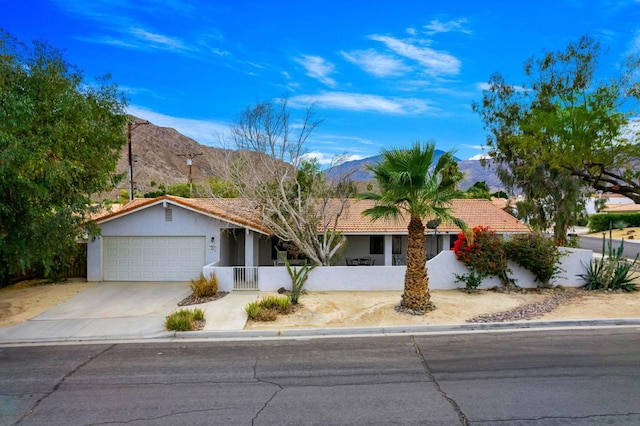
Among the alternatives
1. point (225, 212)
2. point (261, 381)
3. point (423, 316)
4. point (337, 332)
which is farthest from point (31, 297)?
point (423, 316)

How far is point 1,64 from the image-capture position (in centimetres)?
1389

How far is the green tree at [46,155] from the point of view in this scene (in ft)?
38.6

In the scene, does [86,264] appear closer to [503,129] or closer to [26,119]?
[26,119]

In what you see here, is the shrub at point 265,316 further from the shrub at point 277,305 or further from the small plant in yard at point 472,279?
the small plant in yard at point 472,279

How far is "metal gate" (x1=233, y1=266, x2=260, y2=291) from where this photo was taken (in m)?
17.3

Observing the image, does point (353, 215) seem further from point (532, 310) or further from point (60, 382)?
point (60, 382)

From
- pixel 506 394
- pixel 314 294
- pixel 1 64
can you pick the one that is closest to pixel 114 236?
pixel 1 64

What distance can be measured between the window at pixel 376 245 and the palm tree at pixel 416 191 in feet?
37.4

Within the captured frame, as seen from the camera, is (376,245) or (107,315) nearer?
(107,315)

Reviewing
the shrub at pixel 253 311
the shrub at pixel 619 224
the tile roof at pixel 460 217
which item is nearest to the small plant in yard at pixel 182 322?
the shrub at pixel 253 311

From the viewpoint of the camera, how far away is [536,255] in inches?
669

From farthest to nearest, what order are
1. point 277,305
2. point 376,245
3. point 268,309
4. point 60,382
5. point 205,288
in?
1. point 376,245
2. point 205,288
3. point 277,305
4. point 268,309
5. point 60,382

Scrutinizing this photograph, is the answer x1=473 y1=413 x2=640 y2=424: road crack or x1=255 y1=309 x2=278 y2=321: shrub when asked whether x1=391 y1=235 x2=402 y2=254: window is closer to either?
x1=255 y1=309 x2=278 y2=321: shrub

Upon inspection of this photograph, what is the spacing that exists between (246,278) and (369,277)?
15.3ft
